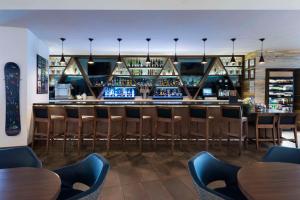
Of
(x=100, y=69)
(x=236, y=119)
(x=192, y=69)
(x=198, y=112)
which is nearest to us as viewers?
(x=236, y=119)

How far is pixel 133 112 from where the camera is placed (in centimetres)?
544

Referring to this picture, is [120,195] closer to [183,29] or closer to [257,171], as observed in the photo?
[257,171]

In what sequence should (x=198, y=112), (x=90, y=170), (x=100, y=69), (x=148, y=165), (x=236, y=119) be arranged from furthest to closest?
(x=100, y=69) < (x=198, y=112) < (x=236, y=119) < (x=148, y=165) < (x=90, y=170)

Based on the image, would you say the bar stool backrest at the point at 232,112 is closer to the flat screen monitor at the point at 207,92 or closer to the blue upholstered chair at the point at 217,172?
the blue upholstered chair at the point at 217,172

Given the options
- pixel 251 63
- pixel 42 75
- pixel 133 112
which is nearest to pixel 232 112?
pixel 133 112

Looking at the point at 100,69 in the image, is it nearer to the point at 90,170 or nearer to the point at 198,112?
the point at 198,112

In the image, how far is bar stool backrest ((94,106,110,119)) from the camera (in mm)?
5285

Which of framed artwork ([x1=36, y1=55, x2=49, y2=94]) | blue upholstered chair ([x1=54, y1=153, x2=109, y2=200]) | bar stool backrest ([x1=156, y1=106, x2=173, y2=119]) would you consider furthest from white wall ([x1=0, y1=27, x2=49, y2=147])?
blue upholstered chair ([x1=54, y1=153, x2=109, y2=200])

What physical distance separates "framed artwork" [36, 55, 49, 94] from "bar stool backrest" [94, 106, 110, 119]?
6.09ft

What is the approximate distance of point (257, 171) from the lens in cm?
Answer: 175

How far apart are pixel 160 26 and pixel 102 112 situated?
2266mm

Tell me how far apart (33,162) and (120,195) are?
1.39m

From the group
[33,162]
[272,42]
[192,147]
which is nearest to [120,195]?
[33,162]

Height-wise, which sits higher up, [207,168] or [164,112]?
[164,112]
